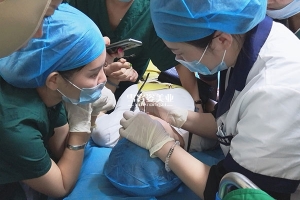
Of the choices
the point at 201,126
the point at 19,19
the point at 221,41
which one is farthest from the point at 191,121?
the point at 19,19

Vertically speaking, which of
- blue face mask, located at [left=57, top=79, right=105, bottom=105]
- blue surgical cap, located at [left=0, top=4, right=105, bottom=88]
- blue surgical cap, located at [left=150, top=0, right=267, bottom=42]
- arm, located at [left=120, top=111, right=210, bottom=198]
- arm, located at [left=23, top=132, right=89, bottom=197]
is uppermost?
blue surgical cap, located at [left=150, top=0, right=267, bottom=42]

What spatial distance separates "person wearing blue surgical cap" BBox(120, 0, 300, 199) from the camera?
36.3 inches

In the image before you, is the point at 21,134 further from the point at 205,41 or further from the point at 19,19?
the point at 205,41

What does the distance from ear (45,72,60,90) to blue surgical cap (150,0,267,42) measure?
387 millimetres

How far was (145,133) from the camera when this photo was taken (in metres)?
1.27

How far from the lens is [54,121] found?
1288 mm

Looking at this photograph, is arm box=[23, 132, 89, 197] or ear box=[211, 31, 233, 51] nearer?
ear box=[211, 31, 233, 51]

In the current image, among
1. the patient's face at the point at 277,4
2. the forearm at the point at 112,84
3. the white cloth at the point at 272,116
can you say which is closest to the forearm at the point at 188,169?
the white cloth at the point at 272,116

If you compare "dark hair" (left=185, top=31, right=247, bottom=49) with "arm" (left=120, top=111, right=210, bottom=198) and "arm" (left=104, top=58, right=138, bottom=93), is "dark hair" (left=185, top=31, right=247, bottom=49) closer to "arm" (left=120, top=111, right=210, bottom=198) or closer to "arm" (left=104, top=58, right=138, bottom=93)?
"arm" (left=120, top=111, right=210, bottom=198)

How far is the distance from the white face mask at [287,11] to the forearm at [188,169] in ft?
2.50

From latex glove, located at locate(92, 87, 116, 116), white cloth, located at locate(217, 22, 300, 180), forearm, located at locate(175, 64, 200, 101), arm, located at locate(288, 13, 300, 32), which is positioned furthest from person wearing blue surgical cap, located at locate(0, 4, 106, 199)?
arm, located at locate(288, 13, 300, 32)

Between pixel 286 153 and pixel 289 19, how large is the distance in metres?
0.89

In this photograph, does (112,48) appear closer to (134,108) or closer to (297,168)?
(134,108)

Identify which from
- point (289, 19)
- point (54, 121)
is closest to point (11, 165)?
point (54, 121)
